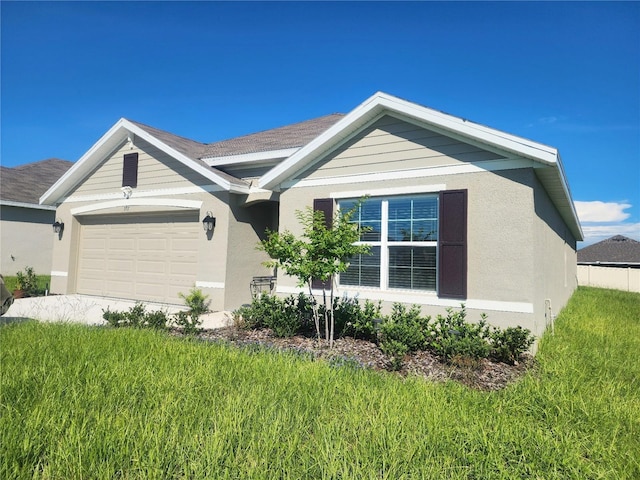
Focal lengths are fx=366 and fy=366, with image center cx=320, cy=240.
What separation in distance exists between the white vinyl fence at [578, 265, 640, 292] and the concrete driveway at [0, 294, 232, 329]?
27405 millimetres

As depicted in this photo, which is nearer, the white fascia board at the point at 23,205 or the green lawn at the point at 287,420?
the green lawn at the point at 287,420

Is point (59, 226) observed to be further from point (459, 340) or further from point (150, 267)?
point (459, 340)

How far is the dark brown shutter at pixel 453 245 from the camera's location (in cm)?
641

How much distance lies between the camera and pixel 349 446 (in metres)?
2.68

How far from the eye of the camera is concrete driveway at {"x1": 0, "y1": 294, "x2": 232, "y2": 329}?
7875 mm

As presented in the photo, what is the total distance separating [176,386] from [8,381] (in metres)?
1.71

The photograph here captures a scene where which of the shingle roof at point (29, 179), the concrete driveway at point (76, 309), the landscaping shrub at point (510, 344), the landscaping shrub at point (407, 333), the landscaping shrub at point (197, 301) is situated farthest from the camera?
the shingle roof at point (29, 179)

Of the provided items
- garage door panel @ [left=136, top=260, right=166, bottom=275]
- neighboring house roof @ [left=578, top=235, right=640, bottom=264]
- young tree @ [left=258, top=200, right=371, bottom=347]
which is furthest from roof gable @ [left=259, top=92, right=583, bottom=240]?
neighboring house roof @ [left=578, top=235, right=640, bottom=264]

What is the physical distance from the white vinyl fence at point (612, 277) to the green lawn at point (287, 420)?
2524cm

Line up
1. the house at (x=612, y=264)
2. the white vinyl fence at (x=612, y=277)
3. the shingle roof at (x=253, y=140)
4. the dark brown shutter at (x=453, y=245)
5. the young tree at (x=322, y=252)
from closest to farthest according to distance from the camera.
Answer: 1. the young tree at (x=322, y=252)
2. the dark brown shutter at (x=453, y=245)
3. the shingle roof at (x=253, y=140)
4. the white vinyl fence at (x=612, y=277)
5. the house at (x=612, y=264)

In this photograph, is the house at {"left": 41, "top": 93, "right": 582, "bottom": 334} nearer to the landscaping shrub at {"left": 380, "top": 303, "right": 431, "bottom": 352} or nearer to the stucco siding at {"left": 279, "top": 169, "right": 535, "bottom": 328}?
the stucco siding at {"left": 279, "top": 169, "right": 535, "bottom": 328}

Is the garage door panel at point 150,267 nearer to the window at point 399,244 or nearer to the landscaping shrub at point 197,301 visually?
the landscaping shrub at point 197,301

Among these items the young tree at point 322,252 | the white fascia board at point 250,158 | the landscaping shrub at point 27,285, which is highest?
the white fascia board at point 250,158

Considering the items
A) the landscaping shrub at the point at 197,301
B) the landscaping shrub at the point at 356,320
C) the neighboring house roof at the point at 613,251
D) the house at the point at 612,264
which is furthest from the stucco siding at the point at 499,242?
the neighboring house roof at the point at 613,251
